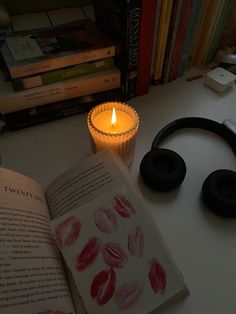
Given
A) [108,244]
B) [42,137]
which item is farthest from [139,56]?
[108,244]

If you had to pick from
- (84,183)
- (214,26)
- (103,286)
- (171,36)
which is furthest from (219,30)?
(103,286)

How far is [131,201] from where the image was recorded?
0.39m

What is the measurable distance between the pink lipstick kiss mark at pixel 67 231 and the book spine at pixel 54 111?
0.25m

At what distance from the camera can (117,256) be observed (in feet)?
1.17

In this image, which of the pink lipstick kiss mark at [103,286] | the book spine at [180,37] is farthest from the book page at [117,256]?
the book spine at [180,37]

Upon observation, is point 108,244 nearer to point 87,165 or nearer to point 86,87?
point 87,165

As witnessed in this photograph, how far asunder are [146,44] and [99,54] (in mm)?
87

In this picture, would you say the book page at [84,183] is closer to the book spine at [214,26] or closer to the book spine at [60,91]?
the book spine at [60,91]

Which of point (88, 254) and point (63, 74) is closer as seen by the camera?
point (88, 254)

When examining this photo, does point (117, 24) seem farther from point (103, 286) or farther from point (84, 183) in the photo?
point (103, 286)

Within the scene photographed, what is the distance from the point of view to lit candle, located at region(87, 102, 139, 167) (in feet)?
1.38

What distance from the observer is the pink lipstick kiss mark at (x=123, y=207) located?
379 mm

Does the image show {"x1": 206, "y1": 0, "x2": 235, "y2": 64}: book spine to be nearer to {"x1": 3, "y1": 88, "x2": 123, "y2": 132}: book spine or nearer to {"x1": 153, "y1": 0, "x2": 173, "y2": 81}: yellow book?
{"x1": 153, "y1": 0, "x2": 173, "y2": 81}: yellow book

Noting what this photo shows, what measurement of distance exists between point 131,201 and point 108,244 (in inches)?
2.4
